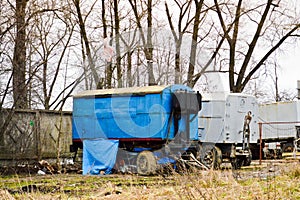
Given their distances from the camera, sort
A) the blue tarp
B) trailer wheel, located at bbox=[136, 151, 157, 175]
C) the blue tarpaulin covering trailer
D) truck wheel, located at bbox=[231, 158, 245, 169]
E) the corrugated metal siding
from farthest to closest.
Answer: truck wheel, located at bbox=[231, 158, 245, 169] → the corrugated metal siding → the blue tarp → the blue tarpaulin covering trailer → trailer wheel, located at bbox=[136, 151, 157, 175]

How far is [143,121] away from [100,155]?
6.73 ft

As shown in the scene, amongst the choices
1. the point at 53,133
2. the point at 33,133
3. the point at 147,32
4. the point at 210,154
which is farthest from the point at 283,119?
the point at 33,133

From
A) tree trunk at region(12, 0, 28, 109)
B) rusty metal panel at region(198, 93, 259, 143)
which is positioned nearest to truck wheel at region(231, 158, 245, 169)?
rusty metal panel at region(198, 93, 259, 143)

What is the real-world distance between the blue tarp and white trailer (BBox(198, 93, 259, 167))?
4411 mm

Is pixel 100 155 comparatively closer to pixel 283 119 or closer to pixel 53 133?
pixel 53 133

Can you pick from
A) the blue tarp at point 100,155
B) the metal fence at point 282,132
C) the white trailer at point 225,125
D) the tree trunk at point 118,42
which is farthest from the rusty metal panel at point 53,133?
the metal fence at point 282,132

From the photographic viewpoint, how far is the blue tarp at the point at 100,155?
20.9 metres

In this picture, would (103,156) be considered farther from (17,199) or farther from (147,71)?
(17,199)

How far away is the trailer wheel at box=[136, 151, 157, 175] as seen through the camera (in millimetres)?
19969

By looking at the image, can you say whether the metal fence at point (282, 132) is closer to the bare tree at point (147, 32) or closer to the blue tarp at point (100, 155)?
the bare tree at point (147, 32)

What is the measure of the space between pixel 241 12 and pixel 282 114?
25.2 ft

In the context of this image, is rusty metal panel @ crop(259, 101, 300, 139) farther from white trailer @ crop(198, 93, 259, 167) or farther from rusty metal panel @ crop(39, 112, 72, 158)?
rusty metal panel @ crop(39, 112, 72, 158)

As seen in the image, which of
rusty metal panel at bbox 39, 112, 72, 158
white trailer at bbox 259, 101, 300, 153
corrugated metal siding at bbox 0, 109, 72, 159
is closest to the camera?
corrugated metal siding at bbox 0, 109, 72, 159

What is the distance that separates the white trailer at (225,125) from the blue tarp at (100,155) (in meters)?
4.41
